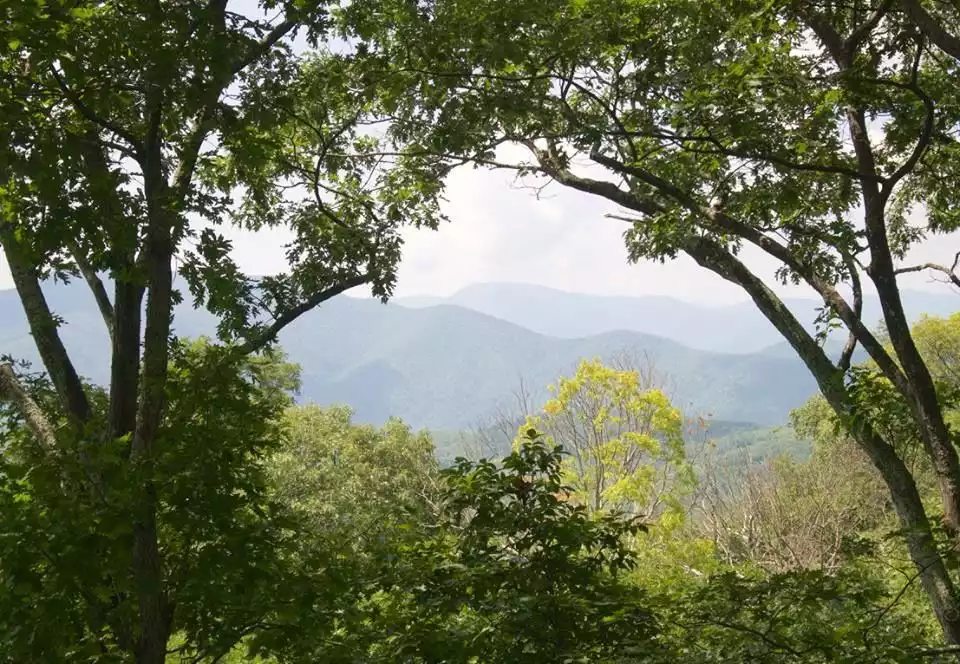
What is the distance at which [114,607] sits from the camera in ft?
8.33

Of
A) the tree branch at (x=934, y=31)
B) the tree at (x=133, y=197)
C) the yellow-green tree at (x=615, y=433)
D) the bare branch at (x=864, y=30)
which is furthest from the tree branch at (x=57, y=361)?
the yellow-green tree at (x=615, y=433)

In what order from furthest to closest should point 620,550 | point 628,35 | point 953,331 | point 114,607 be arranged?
1. point 953,331
2. point 628,35
3. point 620,550
4. point 114,607

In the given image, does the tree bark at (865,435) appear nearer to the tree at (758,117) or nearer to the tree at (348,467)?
the tree at (758,117)

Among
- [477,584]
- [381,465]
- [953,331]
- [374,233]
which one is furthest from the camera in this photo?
[953,331]

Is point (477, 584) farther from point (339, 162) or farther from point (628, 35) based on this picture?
point (339, 162)

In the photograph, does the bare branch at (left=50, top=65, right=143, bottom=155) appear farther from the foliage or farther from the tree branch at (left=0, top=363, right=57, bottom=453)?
the tree branch at (left=0, top=363, right=57, bottom=453)

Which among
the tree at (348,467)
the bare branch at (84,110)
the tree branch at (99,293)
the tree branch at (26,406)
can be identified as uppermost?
the bare branch at (84,110)

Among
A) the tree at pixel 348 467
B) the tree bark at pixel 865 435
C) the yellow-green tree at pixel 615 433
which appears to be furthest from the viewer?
the tree at pixel 348 467

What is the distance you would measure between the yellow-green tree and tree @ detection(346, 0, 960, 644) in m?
8.93

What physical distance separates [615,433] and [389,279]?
33.7 ft

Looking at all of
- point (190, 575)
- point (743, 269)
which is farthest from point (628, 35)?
point (190, 575)

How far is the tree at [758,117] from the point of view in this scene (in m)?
3.99

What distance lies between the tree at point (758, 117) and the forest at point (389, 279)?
26 mm

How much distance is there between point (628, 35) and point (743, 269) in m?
2.02
